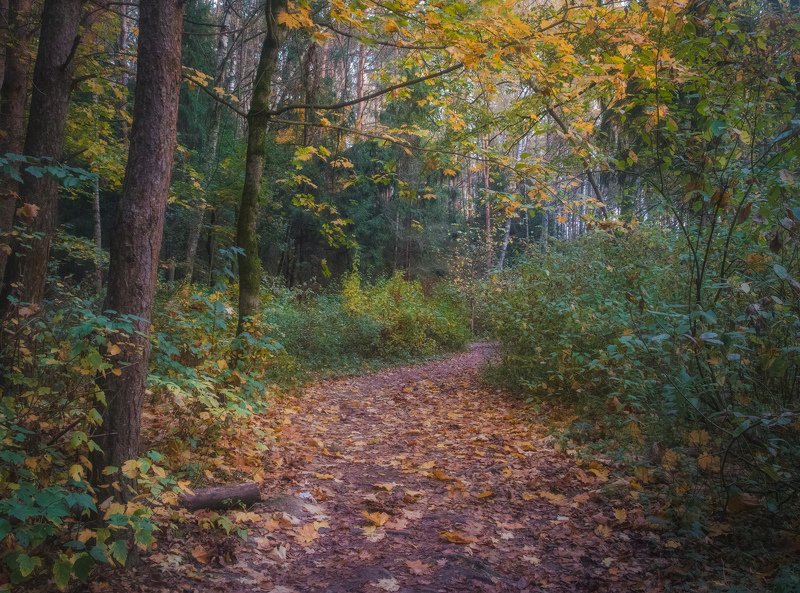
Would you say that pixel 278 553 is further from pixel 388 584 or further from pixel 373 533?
pixel 388 584

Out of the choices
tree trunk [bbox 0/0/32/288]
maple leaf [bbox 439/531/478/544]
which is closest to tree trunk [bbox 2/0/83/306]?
tree trunk [bbox 0/0/32/288]

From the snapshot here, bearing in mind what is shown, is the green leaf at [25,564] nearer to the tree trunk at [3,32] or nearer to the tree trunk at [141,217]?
the tree trunk at [141,217]

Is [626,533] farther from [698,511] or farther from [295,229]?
[295,229]

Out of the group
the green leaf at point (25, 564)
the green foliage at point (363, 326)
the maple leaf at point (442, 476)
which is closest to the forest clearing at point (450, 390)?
the green leaf at point (25, 564)

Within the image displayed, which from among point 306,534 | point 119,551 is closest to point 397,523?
point 306,534

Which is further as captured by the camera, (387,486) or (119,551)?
(387,486)

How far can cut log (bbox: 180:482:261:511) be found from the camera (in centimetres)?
419

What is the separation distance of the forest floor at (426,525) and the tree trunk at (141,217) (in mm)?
884

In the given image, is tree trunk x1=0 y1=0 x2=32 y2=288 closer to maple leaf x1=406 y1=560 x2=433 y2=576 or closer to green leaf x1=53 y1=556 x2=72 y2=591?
green leaf x1=53 y1=556 x2=72 y2=591

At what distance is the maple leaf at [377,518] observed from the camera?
4.39m

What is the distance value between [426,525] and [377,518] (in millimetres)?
414

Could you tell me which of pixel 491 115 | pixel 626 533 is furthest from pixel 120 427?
pixel 491 115

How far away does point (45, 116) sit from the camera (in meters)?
5.94

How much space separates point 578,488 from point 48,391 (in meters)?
4.37
